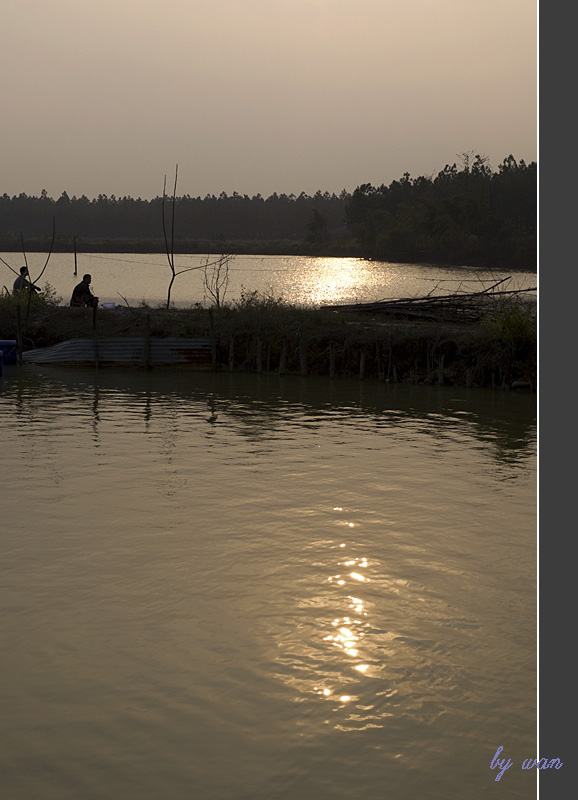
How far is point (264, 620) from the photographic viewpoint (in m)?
7.67

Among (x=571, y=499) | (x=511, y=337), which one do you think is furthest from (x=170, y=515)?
(x=511, y=337)

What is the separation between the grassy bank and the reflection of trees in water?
62cm

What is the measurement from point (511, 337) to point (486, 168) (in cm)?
10992

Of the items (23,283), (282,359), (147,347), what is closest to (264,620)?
(282,359)

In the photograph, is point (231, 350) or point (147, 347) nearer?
point (231, 350)

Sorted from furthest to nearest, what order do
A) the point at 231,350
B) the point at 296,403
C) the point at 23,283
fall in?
the point at 23,283
the point at 231,350
the point at 296,403

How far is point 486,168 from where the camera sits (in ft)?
413

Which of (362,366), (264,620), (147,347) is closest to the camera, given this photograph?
(264,620)

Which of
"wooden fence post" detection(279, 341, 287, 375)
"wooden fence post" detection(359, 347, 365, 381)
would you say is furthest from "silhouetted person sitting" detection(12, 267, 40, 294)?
"wooden fence post" detection(359, 347, 365, 381)

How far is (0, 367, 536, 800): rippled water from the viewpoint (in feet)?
18.5

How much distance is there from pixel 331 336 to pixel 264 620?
677 inches

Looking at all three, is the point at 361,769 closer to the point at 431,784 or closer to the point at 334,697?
the point at 431,784

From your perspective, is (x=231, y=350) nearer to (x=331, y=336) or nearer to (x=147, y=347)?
(x=147, y=347)

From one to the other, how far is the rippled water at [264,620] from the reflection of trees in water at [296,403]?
187 centimetres
